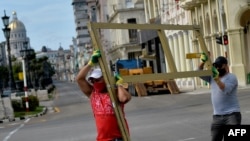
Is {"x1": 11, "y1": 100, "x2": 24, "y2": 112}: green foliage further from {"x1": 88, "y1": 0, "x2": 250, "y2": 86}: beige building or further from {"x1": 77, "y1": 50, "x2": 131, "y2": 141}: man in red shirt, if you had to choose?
{"x1": 77, "y1": 50, "x2": 131, "y2": 141}: man in red shirt

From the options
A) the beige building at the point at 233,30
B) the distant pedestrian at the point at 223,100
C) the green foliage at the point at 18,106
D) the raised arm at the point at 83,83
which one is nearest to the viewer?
the raised arm at the point at 83,83

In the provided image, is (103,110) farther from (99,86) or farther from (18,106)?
(18,106)

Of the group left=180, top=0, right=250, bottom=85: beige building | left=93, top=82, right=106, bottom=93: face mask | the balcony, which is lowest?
left=93, top=82, right=106, bottom=93: face mask

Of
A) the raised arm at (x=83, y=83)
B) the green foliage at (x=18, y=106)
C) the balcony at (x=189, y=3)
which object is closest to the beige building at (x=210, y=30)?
the balcony at (x=189, y=3)

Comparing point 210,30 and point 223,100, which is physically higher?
point 210,30

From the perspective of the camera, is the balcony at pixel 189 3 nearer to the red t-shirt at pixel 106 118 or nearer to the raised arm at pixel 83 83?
the raised arm at pixel 83 83

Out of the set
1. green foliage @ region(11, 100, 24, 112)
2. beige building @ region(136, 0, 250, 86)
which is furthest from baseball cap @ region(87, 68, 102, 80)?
green foliage @ region(11, 100, 24, 112)

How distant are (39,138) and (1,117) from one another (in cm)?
1480

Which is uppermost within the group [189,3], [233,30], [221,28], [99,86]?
[189,3]

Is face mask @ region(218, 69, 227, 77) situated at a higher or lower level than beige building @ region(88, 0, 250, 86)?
lower

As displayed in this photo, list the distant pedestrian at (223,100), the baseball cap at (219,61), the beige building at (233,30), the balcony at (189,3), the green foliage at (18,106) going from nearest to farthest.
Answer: the baseball cap at (219,61)
the distant pedestrian at (223,100)
the green foliage at (18,106)
the beige building at (233,30)
the balcony at (189,3)

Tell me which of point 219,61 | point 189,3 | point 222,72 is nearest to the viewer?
point 219,61

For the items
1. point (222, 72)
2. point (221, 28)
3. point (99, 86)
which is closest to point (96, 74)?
point (99, 86)

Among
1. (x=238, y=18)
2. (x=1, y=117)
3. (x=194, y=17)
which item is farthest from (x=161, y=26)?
(x=194, y=17)
